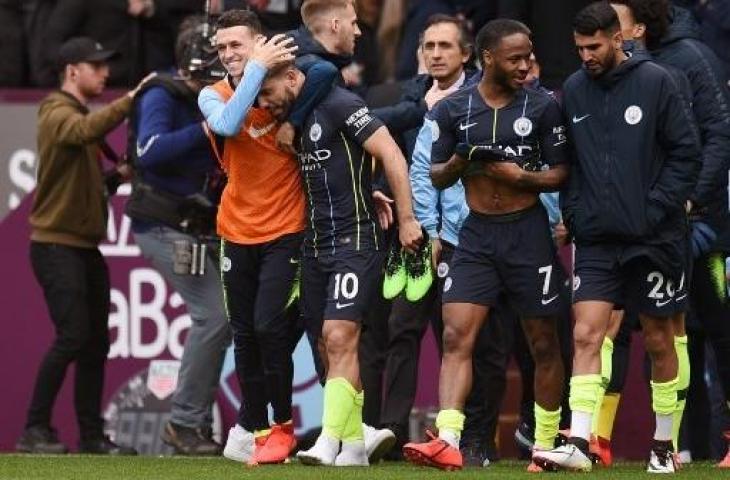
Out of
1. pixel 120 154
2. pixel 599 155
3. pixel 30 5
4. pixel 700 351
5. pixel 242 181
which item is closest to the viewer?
pixel 599 155

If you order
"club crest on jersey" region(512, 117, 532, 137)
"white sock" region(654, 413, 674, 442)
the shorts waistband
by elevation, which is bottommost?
"white sock" region(654, 413, 674, 442)

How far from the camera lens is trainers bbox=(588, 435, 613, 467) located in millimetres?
10930

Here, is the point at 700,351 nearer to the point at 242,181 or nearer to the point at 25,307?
the point at 242,181

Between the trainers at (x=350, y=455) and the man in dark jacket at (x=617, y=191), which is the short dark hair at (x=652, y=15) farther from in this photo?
the trainers at (x=350, y=455)

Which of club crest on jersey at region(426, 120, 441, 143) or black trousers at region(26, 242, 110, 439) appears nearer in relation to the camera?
club crest on jersey at region(426, 120, 441, 143)

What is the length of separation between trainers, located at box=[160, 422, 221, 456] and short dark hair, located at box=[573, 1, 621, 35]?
3.84 meters

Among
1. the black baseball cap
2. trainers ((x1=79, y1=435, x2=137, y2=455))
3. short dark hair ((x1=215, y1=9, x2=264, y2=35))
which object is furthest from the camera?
the black baseball cap

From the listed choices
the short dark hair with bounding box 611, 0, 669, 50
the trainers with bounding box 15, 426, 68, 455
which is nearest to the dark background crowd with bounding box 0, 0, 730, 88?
the trainers with bounding box 15, 426, 68, 455

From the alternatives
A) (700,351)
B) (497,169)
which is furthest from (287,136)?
(700,351)

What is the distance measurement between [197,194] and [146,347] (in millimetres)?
1917

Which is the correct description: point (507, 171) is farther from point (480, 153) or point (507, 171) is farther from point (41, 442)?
point (41, 442)

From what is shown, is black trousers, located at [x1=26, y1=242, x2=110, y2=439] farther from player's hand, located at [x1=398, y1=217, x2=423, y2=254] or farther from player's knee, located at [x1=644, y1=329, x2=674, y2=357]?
player's knee, located at [x1=644, y1=329, x2=674, y2=357]

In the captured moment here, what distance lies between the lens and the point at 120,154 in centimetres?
1428

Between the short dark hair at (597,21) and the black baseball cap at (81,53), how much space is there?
4.25m
